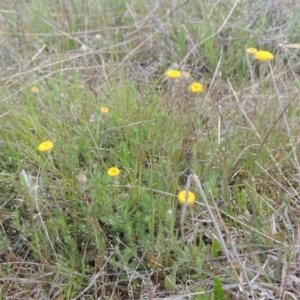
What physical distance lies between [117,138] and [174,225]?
435 mm

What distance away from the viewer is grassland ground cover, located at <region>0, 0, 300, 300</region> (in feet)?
4.34

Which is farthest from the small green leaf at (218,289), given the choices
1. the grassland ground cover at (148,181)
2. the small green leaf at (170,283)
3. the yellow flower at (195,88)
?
the yellow flower at (195,88)

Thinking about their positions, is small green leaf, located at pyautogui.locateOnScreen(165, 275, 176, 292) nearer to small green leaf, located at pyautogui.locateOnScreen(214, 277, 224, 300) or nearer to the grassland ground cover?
the grassland ground cover

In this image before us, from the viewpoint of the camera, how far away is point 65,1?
8.72 ft

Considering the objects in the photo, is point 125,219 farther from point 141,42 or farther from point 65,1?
point 65,1

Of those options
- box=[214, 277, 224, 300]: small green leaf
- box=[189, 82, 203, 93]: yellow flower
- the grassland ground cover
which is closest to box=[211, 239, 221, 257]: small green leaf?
the grassland ground cover

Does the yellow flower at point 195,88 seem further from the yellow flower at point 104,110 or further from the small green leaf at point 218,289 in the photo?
the small green leaf at point 218,289

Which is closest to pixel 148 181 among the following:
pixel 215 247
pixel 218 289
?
pixel 215 247

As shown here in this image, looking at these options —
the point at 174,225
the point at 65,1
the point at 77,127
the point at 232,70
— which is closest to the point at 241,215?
the point at 174,225

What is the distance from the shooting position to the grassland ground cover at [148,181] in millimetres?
1324

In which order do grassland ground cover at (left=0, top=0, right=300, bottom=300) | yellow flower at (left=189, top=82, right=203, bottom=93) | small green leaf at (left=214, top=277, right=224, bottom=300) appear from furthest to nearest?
yellow flower at (left=189, top=82, right=203, bottom=93) < grassland ground cover at (left=0, top=0, right=300, bottom=300) < small green leaf at (left=214, top=277, right=224, bottom=300)

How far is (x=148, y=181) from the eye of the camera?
1531mm

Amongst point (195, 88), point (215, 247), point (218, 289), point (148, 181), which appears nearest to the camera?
point (218, 289)

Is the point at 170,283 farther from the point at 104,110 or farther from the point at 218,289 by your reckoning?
the point at 104,110
